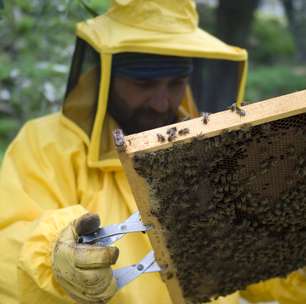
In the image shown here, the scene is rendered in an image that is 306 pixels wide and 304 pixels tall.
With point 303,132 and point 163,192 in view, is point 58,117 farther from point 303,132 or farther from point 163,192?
point 303,132

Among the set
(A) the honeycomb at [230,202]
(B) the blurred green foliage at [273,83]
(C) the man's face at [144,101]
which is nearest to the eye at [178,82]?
(C) the man's face at [144,101]

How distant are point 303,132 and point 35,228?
1056 millimetres

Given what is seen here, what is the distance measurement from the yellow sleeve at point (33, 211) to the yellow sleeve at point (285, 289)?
3.22 feet

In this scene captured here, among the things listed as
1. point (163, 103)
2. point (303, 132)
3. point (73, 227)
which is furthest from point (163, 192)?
point (163, 103)

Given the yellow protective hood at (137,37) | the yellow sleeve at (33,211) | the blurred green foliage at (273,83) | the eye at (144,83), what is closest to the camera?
the yellow sleeve at (33,211)

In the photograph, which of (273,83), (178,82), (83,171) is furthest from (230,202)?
(273,83)

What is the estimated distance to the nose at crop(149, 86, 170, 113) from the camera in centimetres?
265

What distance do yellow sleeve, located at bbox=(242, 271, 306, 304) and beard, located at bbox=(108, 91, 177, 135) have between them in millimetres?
909

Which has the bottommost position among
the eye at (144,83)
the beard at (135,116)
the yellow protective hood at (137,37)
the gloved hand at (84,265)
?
the gloved hand at (84,265)

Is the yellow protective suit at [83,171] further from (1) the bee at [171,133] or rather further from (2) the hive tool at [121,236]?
(1) the bee at [171,133]

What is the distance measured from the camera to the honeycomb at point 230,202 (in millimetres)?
1786

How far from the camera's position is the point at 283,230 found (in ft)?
7.04

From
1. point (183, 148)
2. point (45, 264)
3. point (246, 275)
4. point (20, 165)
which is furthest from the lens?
point (20, 165)

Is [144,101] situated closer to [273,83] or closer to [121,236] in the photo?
[121,236]
